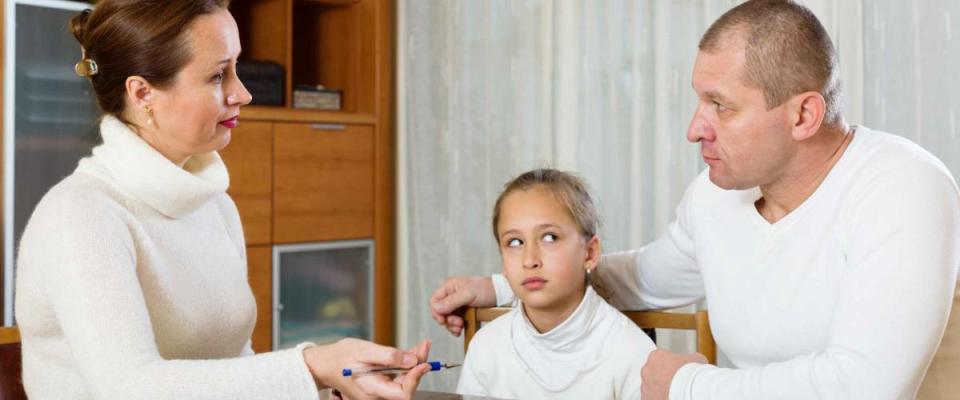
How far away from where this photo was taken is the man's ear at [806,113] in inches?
65.9

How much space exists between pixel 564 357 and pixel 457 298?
0.24m

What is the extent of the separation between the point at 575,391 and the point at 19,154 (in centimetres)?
213

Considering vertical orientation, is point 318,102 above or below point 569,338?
above

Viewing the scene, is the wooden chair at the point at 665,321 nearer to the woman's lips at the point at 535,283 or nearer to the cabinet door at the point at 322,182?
the woman's lips at the point at 535,283

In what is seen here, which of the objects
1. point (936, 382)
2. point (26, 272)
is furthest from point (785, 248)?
point (26, 272)

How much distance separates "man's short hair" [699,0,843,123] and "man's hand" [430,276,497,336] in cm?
73

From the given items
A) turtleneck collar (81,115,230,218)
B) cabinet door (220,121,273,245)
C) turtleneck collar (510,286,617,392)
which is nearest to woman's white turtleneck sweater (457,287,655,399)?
turtleneck collar (510,286,617,392)

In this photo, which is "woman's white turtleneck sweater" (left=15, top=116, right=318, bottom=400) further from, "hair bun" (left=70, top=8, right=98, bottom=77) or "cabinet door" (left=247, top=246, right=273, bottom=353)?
"cabinet door" (left=247, top=246, right=273, bottom=353)

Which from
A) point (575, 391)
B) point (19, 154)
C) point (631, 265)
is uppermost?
point (19, 154)

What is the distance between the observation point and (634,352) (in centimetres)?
200

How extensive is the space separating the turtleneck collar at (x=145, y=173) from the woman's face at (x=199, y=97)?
49mm

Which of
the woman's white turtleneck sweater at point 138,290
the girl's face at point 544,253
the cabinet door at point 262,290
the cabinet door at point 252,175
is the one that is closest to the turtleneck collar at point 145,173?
the woman's white turtleneck sweater at point 138,290

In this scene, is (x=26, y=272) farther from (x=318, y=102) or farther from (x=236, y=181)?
(x=318, y=102)

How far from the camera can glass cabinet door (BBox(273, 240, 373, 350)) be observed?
4.06 metres
